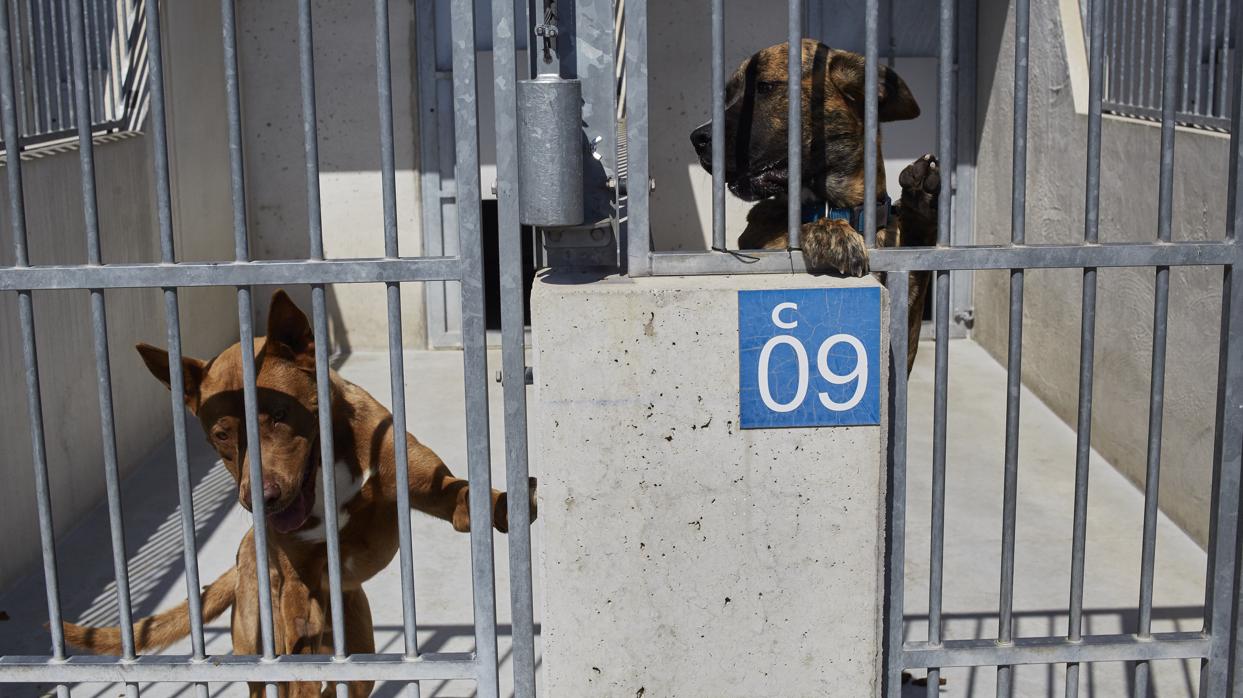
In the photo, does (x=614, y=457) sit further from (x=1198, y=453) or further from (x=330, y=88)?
(x=330, y=88)

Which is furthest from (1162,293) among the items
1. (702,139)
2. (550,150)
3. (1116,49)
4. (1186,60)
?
(1116,49)

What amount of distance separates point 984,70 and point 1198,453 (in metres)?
4.87

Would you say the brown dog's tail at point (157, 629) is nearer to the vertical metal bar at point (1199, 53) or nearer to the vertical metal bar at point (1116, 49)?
the vertical metal bar at point (1199, 53)

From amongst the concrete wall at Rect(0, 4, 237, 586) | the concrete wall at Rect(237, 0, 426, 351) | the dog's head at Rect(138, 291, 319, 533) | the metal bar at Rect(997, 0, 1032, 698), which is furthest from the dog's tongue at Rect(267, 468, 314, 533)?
the concrete wall at Rect(237, 0, 426, 351)

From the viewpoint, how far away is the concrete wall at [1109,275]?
6703 millimetres

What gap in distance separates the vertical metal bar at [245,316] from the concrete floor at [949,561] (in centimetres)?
214

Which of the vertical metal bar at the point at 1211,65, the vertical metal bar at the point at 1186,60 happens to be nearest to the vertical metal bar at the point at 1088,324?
the vertical metal bar at the point at 1211,65

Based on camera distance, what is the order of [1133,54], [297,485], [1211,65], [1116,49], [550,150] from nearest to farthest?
[550,150]
[297,485]
[1211,65]
[1133,54]
[1116,49]

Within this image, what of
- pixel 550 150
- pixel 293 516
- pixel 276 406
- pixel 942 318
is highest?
pixel 550 150

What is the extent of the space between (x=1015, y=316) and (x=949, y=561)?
3758mm

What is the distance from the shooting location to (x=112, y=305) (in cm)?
806

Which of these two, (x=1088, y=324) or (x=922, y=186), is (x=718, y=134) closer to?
(x=1088, y=324)

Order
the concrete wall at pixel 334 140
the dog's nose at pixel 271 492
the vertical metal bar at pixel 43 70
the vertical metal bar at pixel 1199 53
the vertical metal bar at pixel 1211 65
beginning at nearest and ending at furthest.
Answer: the dog's nose at pixel 271 492
the vertical metal bar at pixel 1211 65
the vertical metal bar at pixel 1199 53
the vertical metal bar at pixel 43 70
the concrete wall at pixel 334 140

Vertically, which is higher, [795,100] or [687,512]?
[795,100]
